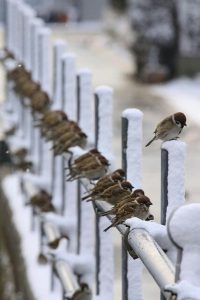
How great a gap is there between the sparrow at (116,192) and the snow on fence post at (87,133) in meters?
0.88

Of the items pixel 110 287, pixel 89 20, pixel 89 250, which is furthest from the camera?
pixel 89 20

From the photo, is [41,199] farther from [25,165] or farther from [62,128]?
[25,165]

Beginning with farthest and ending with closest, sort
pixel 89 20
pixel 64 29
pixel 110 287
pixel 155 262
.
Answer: pixel 89 20, pixel 64 29, pixel 110 287, pixel 155 262

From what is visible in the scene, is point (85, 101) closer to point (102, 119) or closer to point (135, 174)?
point (102, 119)

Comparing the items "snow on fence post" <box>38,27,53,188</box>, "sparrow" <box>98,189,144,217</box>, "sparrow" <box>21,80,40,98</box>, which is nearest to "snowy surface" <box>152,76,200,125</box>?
"snow on fence post" <box>38,27,53,188</box>

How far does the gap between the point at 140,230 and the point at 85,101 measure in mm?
1697

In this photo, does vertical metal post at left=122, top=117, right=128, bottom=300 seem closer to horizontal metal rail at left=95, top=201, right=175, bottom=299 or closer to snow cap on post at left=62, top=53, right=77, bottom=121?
horizontal metal rail at left=95, top=201, right=175, bottom=299

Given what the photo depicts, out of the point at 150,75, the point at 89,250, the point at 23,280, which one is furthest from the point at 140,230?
the point at 150,75

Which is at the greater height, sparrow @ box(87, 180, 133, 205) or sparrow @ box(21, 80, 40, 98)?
sparrow @ box(87, 180, 133, 205)

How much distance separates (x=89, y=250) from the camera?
12.8 ft

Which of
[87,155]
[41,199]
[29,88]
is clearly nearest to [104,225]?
[87,155]

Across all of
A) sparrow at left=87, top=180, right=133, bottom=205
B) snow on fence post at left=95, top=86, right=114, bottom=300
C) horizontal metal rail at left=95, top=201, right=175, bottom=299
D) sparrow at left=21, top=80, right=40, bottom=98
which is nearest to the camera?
horizontal metal rail at left=95, top=201, right=175, bottom=299

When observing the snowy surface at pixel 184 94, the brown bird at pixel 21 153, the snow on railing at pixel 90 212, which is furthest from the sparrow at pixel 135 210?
the snowy surface at pixel 184 94

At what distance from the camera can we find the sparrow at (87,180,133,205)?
2.79 meters
